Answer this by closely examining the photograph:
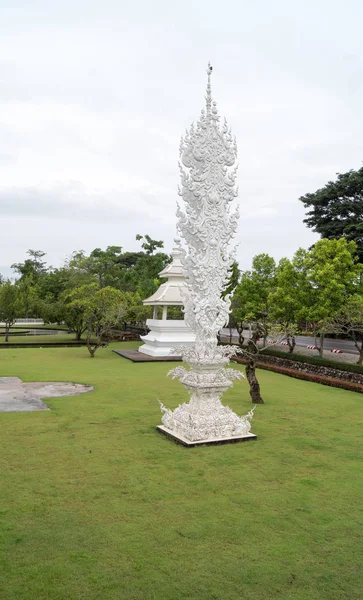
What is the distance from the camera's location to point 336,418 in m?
12.5

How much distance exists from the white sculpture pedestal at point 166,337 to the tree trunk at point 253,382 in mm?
12293

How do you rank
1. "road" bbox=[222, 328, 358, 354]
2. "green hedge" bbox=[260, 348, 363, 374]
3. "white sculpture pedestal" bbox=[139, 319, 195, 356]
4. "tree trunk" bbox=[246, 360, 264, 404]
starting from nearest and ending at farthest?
"tree trunk" bbox=[246, 360, 264, 404]
"green hedge" bbox=[260, 348, 363, 374]
"white sculpture pedestal" bbox=[139, 319, 195, 356]
"road" bbox=[222, 328, 358, 354]

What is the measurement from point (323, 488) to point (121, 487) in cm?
308

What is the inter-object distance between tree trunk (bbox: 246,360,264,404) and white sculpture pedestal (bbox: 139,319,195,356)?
12.3m

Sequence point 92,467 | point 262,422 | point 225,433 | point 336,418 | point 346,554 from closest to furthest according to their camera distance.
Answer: point 346,554, point 92,467, point 225,433, point 262,422, point 336,418

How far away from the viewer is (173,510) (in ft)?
21.7

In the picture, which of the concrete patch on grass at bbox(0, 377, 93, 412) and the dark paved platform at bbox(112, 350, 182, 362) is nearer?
the concrete patch on grass at bbox(0, 377, 93, 412)

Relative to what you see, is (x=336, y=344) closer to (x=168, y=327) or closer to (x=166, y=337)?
(x=168, y=327)

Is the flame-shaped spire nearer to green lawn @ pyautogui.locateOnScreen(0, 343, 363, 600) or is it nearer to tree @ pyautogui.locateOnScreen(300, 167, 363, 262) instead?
green lawn @ pyautogui.locateOnScreen(0, 343, 363, 600)

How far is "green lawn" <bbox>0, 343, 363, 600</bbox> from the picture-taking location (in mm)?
4961

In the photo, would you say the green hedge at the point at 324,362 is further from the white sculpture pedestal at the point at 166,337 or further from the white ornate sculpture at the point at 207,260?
the white ornate sculpture at the point at 207,260

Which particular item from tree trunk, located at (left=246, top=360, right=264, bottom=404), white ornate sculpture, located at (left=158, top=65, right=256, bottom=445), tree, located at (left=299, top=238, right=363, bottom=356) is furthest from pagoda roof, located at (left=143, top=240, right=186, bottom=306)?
white ornate sculpture, located at (left=158, top=65, right=256, bottom=445)

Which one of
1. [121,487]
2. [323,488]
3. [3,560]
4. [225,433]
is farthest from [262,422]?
[3,560]

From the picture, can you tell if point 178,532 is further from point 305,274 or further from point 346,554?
point 305,274
